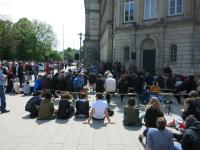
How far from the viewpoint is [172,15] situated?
32875 mm

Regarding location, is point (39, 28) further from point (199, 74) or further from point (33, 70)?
point (199, 74)

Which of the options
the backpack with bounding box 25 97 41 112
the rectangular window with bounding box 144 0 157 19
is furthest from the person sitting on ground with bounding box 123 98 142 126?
the rectangular window with bounding box 144 0 157 19

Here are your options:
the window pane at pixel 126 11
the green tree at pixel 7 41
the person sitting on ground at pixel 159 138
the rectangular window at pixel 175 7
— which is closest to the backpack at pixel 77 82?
the person sitting on ground at pixel 159 138

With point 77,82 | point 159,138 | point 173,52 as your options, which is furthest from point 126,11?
point 159,138

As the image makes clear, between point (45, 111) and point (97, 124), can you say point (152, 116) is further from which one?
point (45, 111)

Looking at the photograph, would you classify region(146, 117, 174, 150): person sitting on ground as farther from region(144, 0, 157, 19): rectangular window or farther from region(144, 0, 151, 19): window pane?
region(144, 0, 151, 19): window pane

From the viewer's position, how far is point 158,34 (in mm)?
33844

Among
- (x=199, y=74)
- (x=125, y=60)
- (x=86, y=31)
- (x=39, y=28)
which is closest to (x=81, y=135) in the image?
(x=199, y=74)

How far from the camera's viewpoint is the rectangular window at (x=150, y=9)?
115 ft

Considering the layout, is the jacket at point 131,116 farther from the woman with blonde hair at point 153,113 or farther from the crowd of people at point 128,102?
the woman with blonde hair at point 153,113

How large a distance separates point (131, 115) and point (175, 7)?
21.5m

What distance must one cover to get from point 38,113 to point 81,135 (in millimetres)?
3233

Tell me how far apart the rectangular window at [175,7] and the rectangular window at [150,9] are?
2139 mm

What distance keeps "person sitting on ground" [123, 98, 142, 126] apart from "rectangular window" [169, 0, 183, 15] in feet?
68.4
